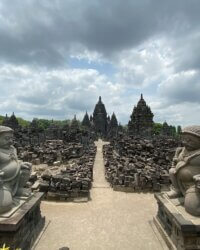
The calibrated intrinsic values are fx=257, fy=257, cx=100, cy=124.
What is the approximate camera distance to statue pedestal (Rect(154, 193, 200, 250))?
4656 mm

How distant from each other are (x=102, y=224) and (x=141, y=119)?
113 ft

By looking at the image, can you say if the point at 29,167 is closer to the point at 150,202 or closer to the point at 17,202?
the point at 17,202

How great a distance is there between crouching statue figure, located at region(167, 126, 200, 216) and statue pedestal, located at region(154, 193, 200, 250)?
22 cm

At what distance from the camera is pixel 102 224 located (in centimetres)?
677

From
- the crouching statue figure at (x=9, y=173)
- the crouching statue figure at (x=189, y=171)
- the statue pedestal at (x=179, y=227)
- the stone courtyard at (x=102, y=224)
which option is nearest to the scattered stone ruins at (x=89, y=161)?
the stone courtyard at (x=102, y=224)

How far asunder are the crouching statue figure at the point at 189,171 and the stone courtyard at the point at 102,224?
4.05 feet

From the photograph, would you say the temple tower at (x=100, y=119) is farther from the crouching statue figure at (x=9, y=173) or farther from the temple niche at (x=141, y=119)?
the crouching statue figure at (x=9, y=173)

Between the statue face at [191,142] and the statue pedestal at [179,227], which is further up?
the statue face at [191,142]

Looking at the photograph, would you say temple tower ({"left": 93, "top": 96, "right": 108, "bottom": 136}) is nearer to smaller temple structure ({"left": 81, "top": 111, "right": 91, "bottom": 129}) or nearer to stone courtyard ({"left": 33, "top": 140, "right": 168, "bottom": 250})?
smaller temple structure ({"left": 81, "top": 111, "right": 91, "bottom": 129})

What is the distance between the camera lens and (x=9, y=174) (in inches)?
209

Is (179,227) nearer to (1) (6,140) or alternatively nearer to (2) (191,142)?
(2) (191,142)

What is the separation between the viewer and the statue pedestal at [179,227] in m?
4.66

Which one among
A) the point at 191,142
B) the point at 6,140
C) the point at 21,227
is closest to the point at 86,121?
the point at 6,140

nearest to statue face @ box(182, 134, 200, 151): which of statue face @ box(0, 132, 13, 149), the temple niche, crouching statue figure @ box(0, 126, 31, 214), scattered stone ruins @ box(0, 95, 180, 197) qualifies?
crouching statue figure @ box(0, 126, 31, 214)
